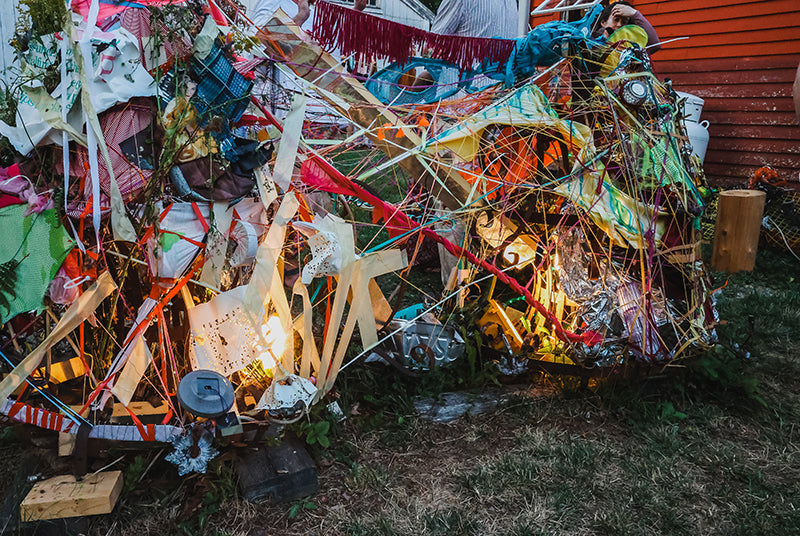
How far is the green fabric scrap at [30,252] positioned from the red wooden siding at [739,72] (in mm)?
7276

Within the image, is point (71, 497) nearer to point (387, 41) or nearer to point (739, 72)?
point (387, 41)

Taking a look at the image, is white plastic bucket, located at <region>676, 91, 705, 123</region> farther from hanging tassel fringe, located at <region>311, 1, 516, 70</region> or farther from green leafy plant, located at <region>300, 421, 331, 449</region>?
green leafy plant, located at <region>300, 421, 331, 449</region>

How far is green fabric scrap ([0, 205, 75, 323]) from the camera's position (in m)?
2.24

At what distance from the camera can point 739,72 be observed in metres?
7.18

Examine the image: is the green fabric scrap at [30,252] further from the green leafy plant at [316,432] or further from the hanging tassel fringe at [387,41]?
the hanging tassel fringe at [387,41]

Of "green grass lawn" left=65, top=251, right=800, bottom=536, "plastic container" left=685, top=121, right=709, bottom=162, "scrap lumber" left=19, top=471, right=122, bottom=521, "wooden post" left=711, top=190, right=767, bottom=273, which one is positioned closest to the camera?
"scrap lumber" left=19, top=471, right=122, bottom=521

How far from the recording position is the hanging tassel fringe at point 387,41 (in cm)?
321

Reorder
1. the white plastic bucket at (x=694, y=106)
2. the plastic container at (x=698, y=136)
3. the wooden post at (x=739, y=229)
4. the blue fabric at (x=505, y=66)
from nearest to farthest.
A: the blue fabric at (x=505, y=66), the wooden post at (x=739, y=229), the plastic container at (x=698, y=136), the white plastic bucket at (x=694, y=106)

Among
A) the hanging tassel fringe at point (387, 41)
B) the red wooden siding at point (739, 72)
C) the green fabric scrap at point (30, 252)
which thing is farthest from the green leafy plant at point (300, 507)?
the red wooden siding at point (739, 72)

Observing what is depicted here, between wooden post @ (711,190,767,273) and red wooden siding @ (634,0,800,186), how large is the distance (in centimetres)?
156

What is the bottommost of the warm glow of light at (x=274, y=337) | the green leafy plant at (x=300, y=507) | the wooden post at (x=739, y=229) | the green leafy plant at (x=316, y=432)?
the green leafy plant at (x=300, y=507)

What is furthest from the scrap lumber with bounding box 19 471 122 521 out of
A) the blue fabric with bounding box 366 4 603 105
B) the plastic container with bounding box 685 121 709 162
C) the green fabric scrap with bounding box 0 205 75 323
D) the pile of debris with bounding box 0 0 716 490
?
the plastic container with bounding box 685 121 709 162

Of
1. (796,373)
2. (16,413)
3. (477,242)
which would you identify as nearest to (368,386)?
(477,242)

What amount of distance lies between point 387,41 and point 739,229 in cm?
408
